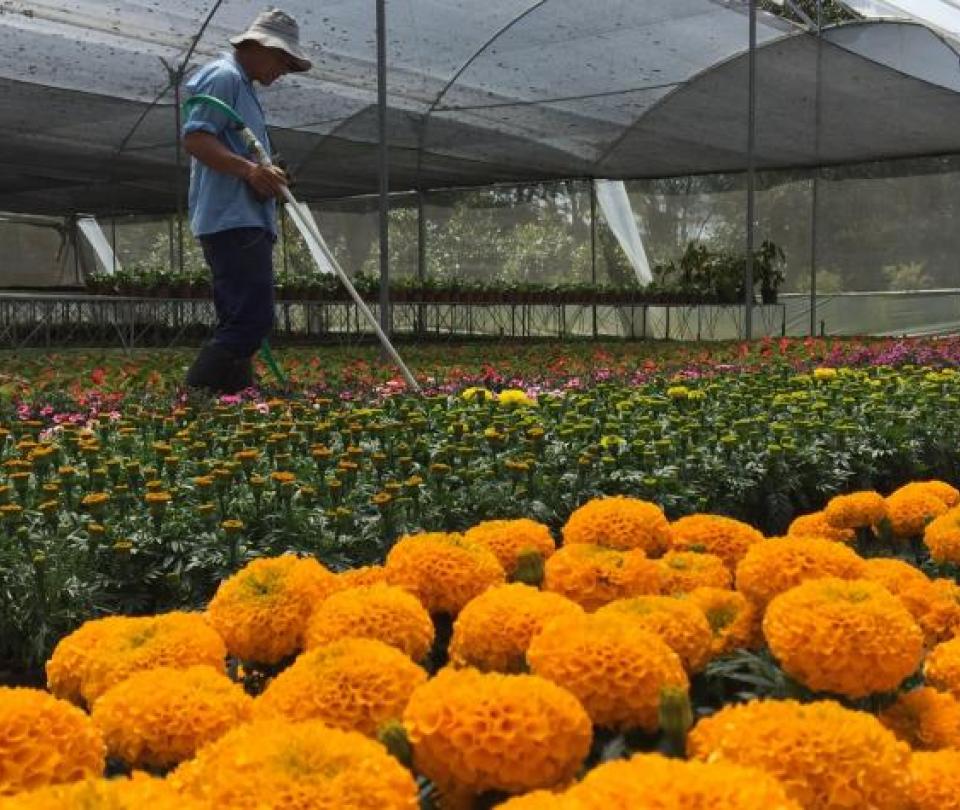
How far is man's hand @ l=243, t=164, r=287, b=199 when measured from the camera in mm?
4984

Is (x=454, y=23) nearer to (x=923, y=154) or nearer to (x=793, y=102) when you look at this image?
(x=793, y=102)

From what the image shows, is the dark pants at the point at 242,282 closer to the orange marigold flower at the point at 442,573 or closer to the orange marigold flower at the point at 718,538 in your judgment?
the orange marigold flower at the point at 718,538

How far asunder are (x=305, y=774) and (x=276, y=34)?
184 inches

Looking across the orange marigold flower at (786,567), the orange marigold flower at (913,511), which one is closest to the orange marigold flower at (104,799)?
the orange marigold flower at (786,567)

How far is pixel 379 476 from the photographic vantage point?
10.4ft

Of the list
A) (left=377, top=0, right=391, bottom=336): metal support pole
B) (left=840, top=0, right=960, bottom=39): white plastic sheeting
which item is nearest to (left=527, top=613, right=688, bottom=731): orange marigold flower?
(left=377, top=0, right=391, bottom=336): metal support pole

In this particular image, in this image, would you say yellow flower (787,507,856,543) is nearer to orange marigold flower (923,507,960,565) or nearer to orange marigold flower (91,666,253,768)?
orange marigold flower (923,507,960,565)

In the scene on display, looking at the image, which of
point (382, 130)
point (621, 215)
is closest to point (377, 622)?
point (382, 130)

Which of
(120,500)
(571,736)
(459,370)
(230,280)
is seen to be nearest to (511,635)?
(571,736)

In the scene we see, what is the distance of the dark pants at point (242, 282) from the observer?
17.2ft

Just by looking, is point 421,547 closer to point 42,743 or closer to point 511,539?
point 511,539

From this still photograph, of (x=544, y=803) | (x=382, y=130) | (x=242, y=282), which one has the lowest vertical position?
(x=544, y=803)

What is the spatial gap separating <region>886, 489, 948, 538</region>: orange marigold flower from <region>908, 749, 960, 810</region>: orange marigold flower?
1.37 m

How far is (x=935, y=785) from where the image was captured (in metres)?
1.08
